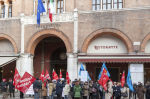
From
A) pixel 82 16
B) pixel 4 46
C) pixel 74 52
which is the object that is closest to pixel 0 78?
pixel 4 46

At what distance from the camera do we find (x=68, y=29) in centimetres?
2177

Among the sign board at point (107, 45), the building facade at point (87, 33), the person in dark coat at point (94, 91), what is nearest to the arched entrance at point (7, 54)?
the building facade at point (87, 33)

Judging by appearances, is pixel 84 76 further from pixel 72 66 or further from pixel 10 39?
pixel 10 39

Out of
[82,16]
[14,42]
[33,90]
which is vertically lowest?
[33,90]

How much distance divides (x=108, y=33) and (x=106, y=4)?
248cm

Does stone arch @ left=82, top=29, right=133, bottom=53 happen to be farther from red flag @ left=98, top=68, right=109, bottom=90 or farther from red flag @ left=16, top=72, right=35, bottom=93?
red flag @ left=16, top=72, right=35, bottom=93

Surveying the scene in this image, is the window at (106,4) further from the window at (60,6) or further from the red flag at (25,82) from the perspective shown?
the red flag at (25,82)

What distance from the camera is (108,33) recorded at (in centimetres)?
2131

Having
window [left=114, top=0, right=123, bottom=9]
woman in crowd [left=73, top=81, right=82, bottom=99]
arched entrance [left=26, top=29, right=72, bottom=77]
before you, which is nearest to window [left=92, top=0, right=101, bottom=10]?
window [left=114, top=0, right=123, bottom=9]

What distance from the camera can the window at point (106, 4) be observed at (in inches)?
831

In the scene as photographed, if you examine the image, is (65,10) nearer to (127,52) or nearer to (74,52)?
(74,52)

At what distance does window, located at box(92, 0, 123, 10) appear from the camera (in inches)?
831

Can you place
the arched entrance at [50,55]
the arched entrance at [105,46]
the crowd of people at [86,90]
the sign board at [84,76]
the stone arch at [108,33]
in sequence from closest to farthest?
the crowd of people at [86,90] → the sign board at [84,76] → the stone arch at [108,33] → the arched entrance at [105,46] → the arched entrance at [50,55]

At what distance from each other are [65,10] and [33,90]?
9.03 meters
